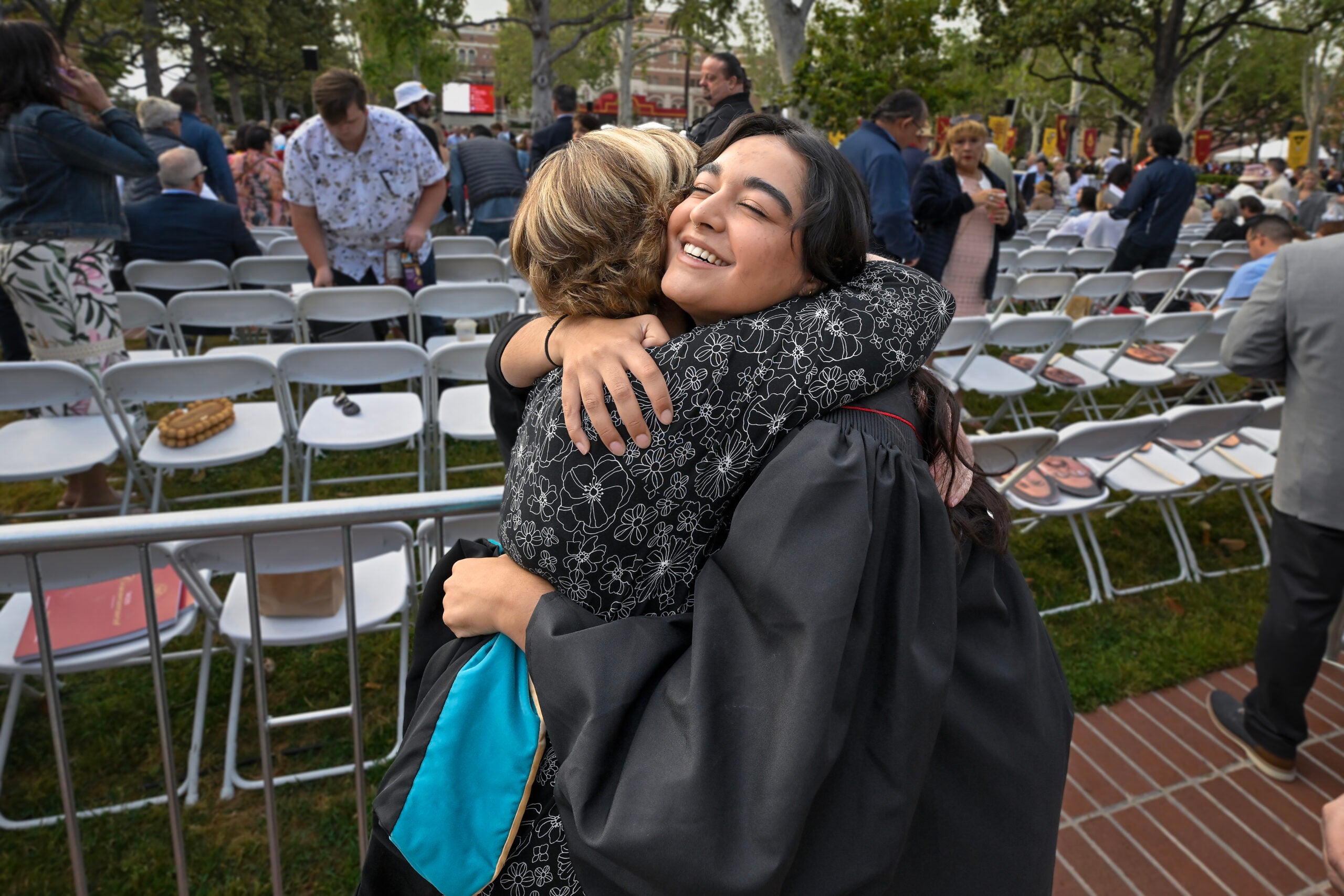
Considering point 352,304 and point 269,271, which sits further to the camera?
point 269,271

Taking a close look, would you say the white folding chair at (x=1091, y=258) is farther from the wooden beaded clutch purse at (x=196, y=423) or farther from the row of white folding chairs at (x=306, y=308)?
the wooden beaded clutch purse at (x=196, y=423)

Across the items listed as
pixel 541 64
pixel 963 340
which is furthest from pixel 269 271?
pixel 541 64

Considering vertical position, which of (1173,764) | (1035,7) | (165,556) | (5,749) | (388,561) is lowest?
(1173,764)

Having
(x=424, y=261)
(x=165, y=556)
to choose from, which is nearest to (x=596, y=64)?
(x=424, y=261)

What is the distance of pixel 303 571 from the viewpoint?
7.98 ft

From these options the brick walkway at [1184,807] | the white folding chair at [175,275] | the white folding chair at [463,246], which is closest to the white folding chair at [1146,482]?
the brick walkway at [1184,807]

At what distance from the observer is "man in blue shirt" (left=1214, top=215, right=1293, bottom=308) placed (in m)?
5.25

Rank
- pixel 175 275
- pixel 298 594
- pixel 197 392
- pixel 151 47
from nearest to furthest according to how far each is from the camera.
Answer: pixel 298 594, pixel 197 392, pixel 175 275, pixel 151 47

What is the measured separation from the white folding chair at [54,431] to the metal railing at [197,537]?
215 centimetres

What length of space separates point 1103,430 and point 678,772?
3.05 m

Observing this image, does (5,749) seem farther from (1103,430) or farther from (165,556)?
(1103,430)

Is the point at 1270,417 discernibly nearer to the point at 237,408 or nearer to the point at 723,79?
the point at 723,79

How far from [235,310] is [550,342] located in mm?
4349

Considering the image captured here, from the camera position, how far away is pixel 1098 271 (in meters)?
9.43
